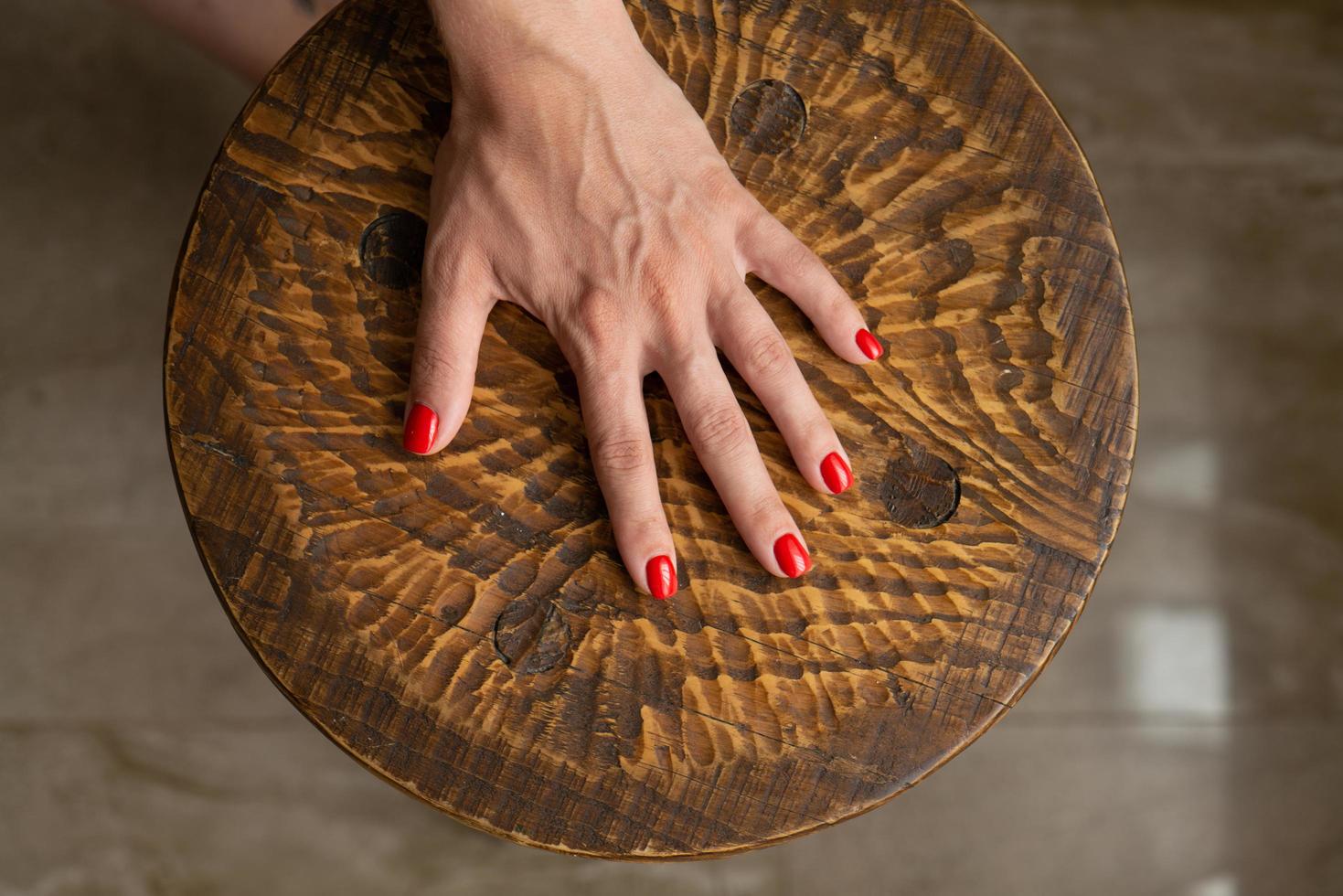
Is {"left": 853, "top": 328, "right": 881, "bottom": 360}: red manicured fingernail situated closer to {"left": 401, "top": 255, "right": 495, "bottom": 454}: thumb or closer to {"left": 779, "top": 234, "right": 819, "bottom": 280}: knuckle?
{"left": 779, "top": 234, "right": 819, "bottom": 280}: knuckle

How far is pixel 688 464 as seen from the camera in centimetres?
59

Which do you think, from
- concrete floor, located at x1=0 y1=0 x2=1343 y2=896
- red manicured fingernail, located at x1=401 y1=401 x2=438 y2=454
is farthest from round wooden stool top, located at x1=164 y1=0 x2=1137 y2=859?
concrete floor, located at x1=0 y1=0 x2=1343 y2=896

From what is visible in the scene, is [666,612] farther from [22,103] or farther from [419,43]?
[22,103]

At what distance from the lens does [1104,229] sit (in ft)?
2.01

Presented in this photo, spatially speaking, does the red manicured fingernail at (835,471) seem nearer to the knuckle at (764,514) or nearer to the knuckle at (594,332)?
the knuckle at (764,514)

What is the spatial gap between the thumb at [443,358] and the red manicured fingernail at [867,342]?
0.22 m

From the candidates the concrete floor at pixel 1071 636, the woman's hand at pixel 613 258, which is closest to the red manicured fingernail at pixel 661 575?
the woman's hand at pixel 613 258

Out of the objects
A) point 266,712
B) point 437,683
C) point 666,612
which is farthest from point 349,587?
point 266,712

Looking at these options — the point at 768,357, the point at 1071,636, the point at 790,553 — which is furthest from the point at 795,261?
the point at 1071,636

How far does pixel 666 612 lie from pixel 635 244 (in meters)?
0.22

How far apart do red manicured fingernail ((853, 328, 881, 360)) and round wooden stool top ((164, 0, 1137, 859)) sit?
2 centimetres

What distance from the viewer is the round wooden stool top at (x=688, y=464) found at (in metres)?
0.56

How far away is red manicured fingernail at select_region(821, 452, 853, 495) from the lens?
58 centimetres

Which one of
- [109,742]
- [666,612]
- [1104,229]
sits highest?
[1104,229]
